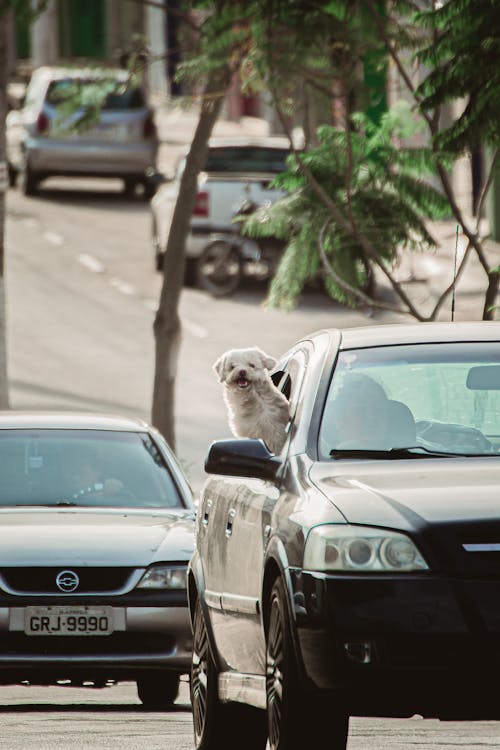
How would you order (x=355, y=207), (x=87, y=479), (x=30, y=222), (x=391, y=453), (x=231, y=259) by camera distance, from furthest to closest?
(x=30, y=222) → (x=231, y=259) → (x=355, y=207) → (x=87, y=479) → (x=391, y=453)

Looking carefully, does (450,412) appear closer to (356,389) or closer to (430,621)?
(356,389)

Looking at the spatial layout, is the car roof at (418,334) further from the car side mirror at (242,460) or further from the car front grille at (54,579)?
the car front grille at (54,579)

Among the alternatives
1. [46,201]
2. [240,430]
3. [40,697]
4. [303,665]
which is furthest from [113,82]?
[46,201]

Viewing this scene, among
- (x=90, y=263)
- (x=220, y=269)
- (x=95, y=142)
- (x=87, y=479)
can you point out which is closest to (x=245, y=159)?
(x=220, y=269)

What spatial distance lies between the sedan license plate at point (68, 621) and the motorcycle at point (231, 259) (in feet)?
60.2

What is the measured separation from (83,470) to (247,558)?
4.04 m

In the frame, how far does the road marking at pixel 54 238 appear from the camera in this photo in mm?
32938

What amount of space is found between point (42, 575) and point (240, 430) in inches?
69.4

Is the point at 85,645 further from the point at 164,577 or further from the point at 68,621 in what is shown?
the point at 164,577

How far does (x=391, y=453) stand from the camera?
22.3 ft

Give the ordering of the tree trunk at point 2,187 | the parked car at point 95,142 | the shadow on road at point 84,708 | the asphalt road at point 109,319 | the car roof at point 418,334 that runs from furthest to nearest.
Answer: the parked car at point 95,142 < the asphalt road at point 109,319 < the tree trunk at point 2,187 < the shadow on road at point 84,708 < the car roof at point 418,334

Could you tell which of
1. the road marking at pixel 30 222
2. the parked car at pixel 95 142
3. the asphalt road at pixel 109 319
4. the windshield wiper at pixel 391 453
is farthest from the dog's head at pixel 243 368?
the parked car at pixel 95 142

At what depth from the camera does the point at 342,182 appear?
46.6ft

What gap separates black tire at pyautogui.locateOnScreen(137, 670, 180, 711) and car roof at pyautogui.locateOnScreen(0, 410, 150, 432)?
1573 millimetres
